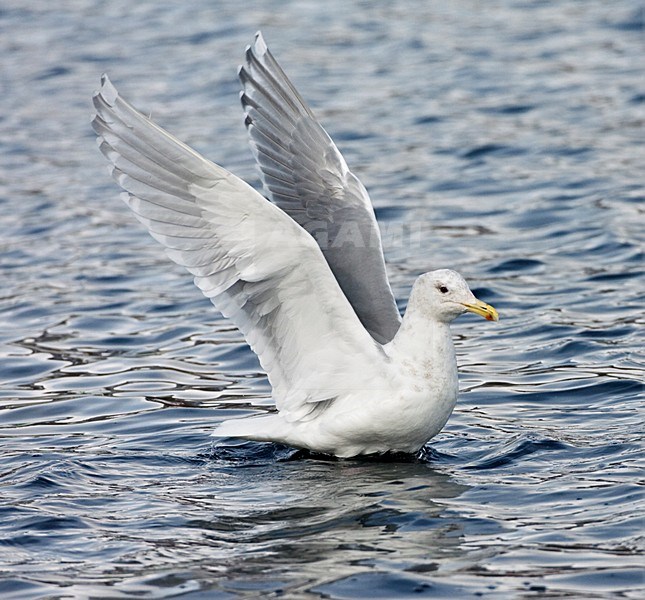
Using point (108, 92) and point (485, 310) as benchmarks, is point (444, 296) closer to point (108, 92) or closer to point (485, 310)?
point (485, 310)

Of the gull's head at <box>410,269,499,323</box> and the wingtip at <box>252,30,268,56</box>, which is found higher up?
the wingtip at <box>252,30,268,56</box>

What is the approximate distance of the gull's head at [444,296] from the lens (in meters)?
7.31

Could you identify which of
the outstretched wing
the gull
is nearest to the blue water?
the gull

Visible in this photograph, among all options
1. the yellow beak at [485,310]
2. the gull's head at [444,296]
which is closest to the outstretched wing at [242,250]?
the gull's head at [444,296]

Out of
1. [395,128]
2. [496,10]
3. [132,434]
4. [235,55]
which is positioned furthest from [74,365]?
[496,10]

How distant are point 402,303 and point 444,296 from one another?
129 inches

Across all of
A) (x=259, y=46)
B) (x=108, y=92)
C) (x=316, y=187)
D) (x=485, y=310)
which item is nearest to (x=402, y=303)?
(x=316, y=187)

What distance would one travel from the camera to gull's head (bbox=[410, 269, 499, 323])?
731 centimetres

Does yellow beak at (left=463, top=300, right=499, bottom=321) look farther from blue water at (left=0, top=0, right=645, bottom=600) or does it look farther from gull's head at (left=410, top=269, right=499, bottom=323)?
blue water at (left=0, top=0, right=645, bottom=600)

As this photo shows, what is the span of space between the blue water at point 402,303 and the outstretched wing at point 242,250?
2.17ft

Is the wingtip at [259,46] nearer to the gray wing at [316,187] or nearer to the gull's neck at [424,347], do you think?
the gray wing at [316,187]

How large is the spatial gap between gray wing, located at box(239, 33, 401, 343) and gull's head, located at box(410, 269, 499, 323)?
0.68 meters

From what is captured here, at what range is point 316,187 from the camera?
335 inches

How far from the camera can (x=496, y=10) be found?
66.9 ft
